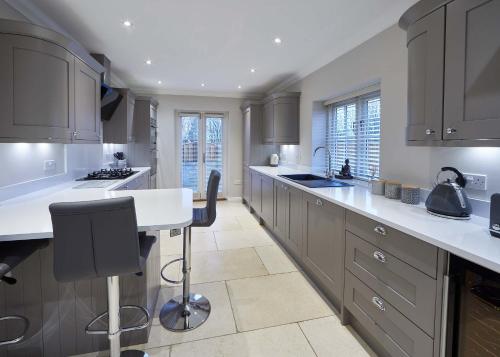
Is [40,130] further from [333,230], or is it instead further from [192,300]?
[333,230]

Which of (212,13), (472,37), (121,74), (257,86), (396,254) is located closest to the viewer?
(472,37)

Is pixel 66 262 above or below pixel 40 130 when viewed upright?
below

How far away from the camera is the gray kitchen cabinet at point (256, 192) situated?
476 centimetres

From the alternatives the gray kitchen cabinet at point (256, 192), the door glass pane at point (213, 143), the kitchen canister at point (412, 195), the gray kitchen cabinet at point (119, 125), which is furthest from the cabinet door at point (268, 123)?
the kitchen canister at point (412, 195)

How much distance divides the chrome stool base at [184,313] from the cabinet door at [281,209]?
1.42m

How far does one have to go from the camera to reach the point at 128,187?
3.40m

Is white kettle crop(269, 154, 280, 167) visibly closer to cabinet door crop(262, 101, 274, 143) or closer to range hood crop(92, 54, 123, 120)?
cabinet door crop(262, 101, 274, 143)

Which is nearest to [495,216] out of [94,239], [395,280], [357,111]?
[395,280]

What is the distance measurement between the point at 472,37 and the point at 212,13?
2085 millimetres

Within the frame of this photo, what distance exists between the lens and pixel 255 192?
16.6ft

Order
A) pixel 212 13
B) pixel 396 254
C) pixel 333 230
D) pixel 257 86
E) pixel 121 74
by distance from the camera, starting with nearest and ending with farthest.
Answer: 1. pixel 396 254
2. pixel 333 230
3. pixel 212 13
4. pixel 121 74
5. pixel 257 86

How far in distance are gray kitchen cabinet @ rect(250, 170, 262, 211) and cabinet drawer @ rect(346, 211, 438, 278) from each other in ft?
9.29

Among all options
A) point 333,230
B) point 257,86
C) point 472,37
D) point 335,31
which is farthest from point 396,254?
point 257,86

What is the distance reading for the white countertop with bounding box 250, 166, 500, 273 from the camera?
3.68 feet
